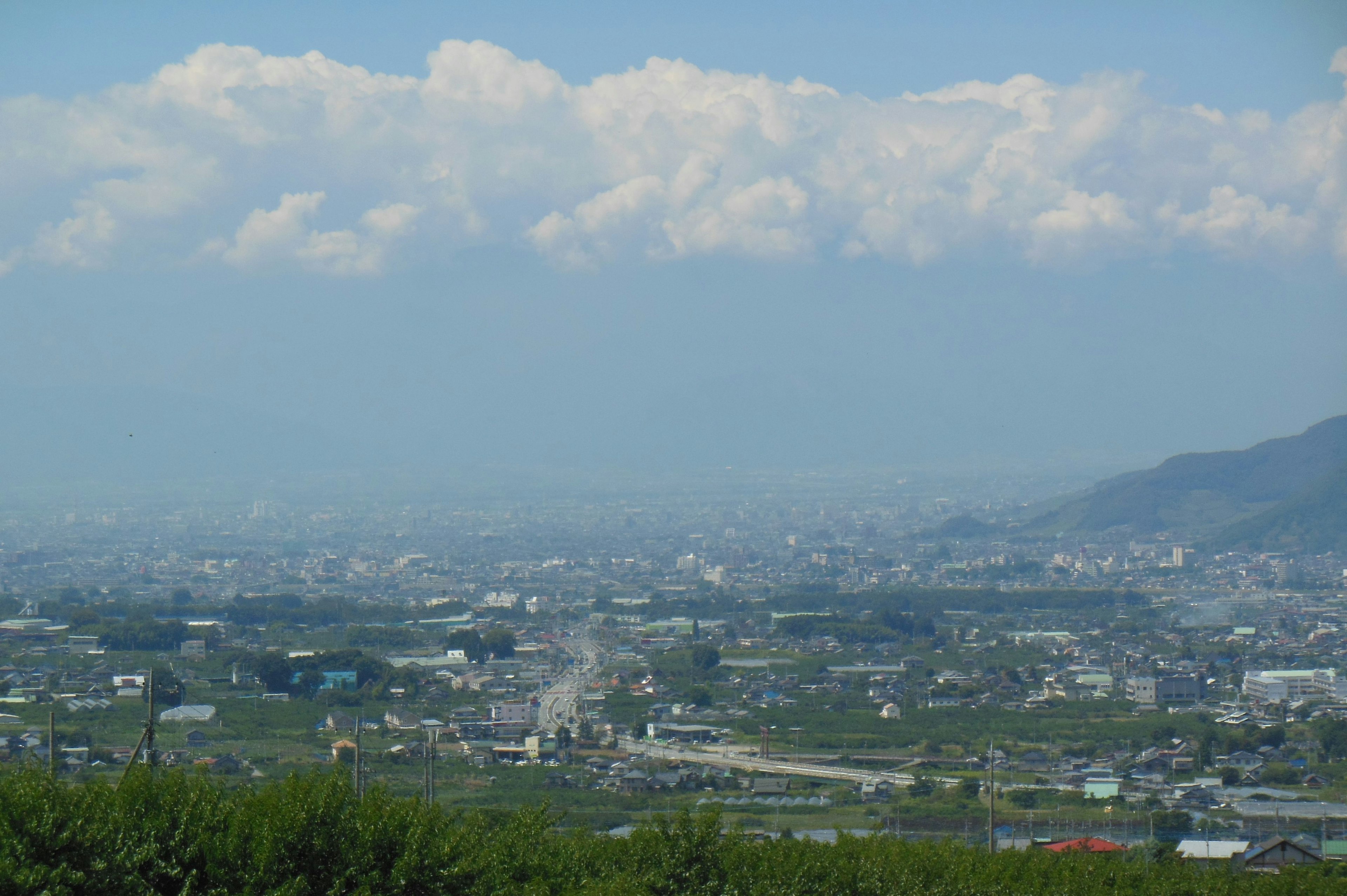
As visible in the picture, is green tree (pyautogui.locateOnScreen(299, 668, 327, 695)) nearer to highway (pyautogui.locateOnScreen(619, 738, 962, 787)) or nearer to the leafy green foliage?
highway (pyautogui.locateOnScreen(619, 738, 962, 787))

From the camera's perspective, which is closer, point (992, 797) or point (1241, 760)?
point (992, 797)

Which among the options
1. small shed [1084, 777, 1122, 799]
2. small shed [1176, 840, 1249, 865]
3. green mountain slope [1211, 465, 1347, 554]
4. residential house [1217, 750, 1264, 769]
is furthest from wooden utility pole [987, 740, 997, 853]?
green mountain slope [1211, 465, 1347, 554]

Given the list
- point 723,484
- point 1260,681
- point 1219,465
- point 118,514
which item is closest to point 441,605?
point 1260,681

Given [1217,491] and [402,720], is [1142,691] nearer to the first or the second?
[402,720]

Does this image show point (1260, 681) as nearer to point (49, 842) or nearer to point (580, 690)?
point (580, 690)

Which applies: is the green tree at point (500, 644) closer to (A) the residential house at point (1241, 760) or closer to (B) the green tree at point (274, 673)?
(B) the green tree at point (274, 673)

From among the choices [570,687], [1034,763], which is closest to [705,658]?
[570,687]
